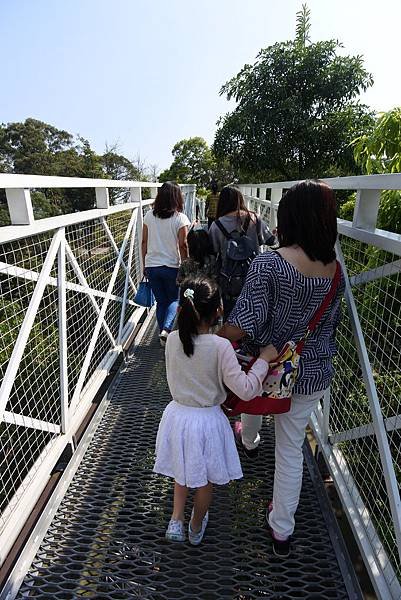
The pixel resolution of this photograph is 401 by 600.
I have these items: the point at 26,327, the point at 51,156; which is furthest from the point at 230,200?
the point at 51,156

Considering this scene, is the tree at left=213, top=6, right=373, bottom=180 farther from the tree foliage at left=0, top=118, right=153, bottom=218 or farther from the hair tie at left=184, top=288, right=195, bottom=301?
the tree foliage at left=0, top=118, right=153, bottom=218

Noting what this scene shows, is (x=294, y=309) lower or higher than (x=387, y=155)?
lower

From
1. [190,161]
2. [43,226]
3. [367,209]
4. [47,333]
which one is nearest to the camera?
[367,209]

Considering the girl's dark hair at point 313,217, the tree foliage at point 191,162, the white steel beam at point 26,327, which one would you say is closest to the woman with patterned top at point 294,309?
the girl's dark hair at point 313,217

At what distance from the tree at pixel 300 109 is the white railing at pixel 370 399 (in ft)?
33.8

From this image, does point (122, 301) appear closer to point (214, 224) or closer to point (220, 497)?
point (214, 224)

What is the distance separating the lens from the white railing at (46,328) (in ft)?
4.94

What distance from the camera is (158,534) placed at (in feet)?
5.33

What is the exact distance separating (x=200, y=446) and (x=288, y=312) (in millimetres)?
561

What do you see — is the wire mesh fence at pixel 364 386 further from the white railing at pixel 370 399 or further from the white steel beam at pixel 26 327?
the white steel beam at pixel 26 327

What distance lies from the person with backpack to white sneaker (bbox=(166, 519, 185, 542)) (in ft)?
3.74

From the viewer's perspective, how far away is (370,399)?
4.62 feet

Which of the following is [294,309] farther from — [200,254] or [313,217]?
[200,254]

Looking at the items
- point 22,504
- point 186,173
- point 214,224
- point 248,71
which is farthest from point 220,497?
point 186,173
